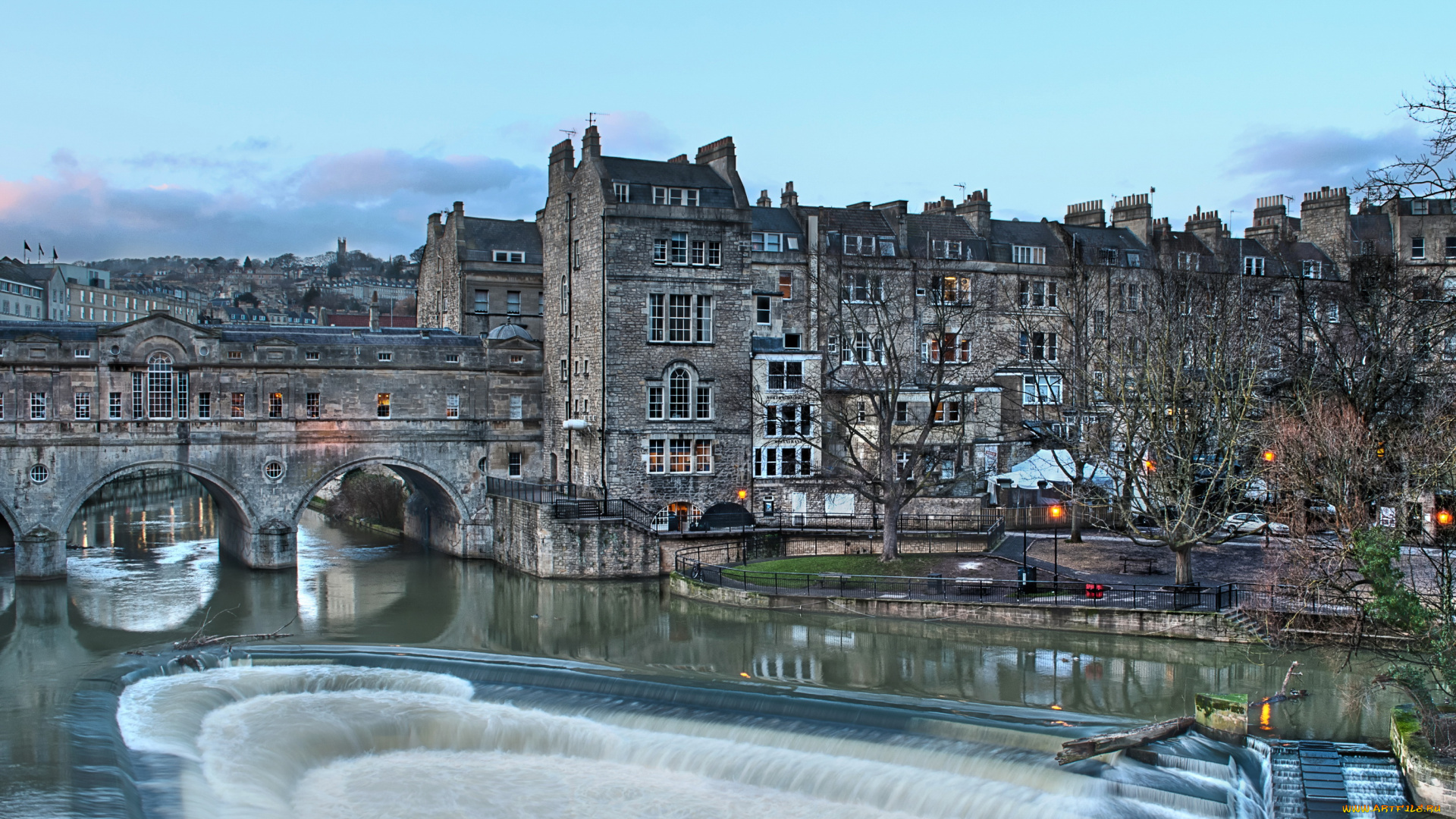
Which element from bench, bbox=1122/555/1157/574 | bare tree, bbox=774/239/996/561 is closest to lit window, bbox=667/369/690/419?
bare tree, bbox=774/239/996/561

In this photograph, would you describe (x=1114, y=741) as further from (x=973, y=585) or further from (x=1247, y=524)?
(x=1247, y=524)

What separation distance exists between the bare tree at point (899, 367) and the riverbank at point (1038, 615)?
6790 millimetres

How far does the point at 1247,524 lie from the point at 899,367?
12949 millimetres

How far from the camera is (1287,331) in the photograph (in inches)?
2203

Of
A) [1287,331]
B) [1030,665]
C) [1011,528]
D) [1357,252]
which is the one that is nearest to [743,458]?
[1011,528]

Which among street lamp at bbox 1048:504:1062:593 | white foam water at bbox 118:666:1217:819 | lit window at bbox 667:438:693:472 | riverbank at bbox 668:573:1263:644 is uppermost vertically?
lit window at bbox 667:438:693:472

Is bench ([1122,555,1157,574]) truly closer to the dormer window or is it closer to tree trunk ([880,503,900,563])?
tree trunk ([880,503,900,563])

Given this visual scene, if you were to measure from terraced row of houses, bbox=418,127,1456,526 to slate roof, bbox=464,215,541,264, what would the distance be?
4.1 inches

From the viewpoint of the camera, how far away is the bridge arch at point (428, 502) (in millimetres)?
48094

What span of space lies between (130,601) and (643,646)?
1837cm

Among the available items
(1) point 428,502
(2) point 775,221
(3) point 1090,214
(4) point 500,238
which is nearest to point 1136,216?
(3) point 1090,214

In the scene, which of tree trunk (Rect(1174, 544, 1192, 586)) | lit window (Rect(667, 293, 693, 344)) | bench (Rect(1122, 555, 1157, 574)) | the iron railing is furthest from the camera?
lit window (Rect(667, 293, 693, 344))

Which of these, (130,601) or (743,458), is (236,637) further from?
(743,458)

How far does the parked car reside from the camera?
36.2 m
